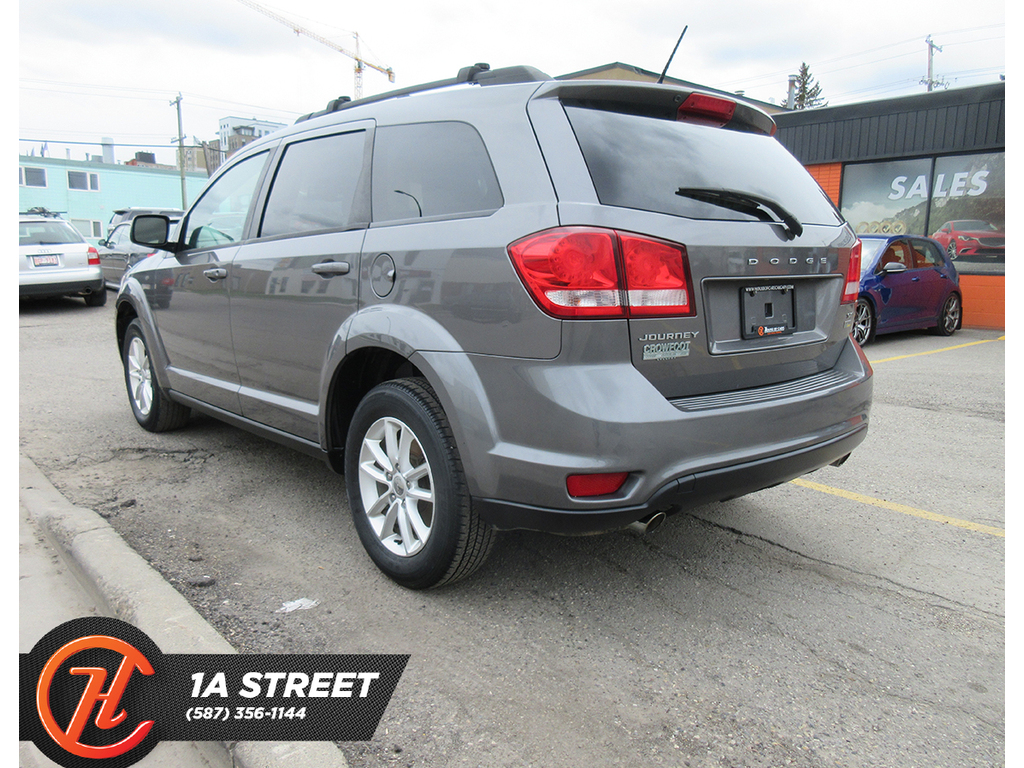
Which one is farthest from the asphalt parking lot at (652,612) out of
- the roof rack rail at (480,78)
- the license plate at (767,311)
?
the roof rack rail at (480,78)

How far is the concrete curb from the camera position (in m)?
2.01

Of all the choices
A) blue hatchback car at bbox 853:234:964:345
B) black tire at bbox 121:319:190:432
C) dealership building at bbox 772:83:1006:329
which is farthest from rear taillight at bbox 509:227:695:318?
dealership building at bbox 772:83:1006:329

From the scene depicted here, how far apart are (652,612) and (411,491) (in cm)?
98

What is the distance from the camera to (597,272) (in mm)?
2268

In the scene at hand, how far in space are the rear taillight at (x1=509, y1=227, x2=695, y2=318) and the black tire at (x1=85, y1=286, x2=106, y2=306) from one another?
1361cm

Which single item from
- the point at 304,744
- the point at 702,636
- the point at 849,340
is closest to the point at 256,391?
the point at 304,744

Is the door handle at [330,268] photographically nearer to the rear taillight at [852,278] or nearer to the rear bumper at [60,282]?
the rear taillight at [852,278]

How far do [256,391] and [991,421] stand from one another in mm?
5294

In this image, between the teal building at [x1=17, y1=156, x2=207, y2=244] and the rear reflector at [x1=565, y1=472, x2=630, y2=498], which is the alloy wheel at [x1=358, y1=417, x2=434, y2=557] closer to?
the rear reflector at [x1=565, y1=472, x2=630, y2=498]

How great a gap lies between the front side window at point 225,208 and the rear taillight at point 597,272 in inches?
87.0

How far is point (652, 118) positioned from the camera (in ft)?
8.79

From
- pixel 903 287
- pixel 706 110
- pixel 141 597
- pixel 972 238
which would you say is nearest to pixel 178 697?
pixel 141 597

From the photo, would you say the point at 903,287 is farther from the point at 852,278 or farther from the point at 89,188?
the point at 89,188

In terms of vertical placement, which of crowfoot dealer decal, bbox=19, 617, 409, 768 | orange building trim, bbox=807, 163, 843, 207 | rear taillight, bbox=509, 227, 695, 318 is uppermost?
orange building trim, bbox=807, 163, 843, 207
